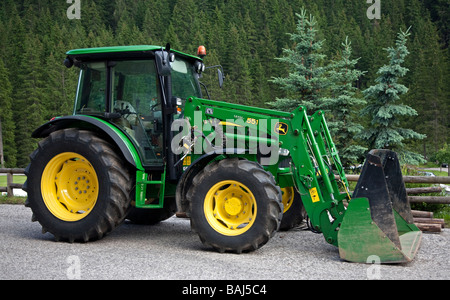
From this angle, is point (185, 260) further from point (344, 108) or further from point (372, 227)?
point (344, 108)

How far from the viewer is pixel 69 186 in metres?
7.33

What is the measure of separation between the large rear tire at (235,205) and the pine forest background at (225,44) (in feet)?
50.6

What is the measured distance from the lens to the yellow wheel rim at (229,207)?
20.9 ft

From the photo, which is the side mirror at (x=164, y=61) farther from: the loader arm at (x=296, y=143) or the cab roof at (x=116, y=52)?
the loader arm at (x=296, y=143)

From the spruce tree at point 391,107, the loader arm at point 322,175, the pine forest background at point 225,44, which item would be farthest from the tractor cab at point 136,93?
the pine forest background at point 225,44

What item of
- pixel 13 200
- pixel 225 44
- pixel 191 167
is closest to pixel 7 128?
pixel 225 44

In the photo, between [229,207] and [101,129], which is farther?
[101,129]

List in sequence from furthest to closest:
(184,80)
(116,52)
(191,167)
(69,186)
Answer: (184,80) → (69,186) → (116,52) → (191,167)

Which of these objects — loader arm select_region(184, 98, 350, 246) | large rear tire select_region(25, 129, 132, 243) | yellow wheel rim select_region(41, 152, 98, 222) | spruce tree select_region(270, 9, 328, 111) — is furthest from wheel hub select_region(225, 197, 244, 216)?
spruce tree select_region(270, 9, 328, 111)

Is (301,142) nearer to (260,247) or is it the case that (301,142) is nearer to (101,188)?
(260,247)

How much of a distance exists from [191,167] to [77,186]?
1.92 meters

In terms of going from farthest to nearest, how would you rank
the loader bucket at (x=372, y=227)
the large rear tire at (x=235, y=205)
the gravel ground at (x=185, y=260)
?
the large rear tire at (x=235, y=205), the loader bucket at (x=372, y=227), the gravel ground at (x=185, y=260)

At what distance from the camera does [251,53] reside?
380ft
